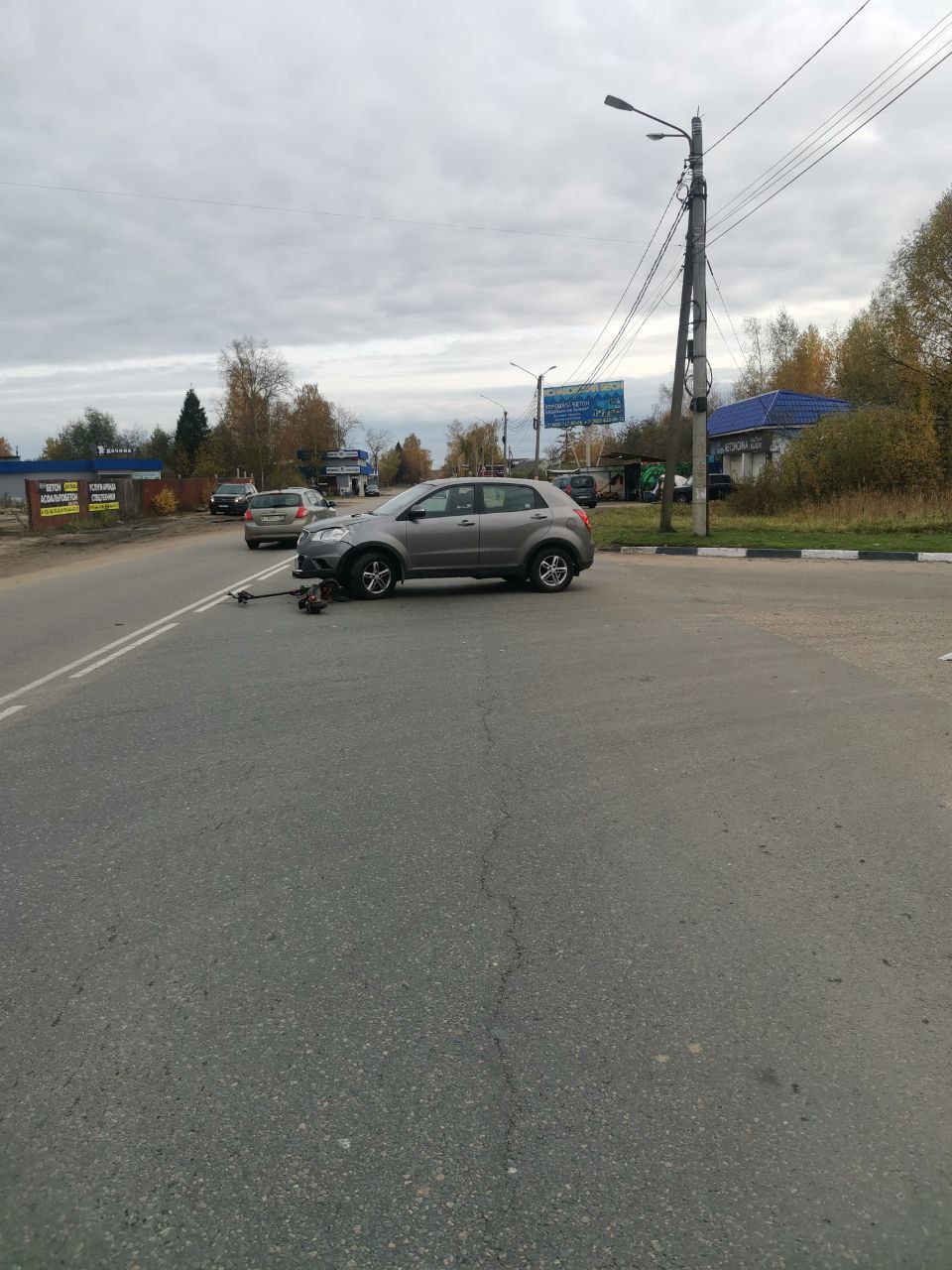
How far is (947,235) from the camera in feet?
95.5

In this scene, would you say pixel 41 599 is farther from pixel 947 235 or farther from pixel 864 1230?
pixel 947 235

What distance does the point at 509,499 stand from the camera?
13.2 m

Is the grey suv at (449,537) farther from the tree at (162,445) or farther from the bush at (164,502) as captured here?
the tree at (162,445)

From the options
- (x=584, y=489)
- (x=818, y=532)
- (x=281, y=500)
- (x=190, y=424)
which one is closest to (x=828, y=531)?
(x=818, y=532)

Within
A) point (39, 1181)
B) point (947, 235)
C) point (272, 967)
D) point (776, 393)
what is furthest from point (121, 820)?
point (776, 393)

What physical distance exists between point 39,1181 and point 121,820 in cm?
256

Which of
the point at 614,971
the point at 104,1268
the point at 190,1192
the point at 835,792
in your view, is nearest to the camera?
the point at 104,1268

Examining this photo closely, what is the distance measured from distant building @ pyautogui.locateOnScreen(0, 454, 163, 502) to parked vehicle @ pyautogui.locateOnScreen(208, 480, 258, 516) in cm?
2018

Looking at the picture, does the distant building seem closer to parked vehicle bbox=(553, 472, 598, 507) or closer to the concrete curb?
parked vehicle bbox=(553, 472, 598, 507)

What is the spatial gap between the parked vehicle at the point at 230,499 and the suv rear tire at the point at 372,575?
36548 mm

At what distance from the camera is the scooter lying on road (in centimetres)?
1189

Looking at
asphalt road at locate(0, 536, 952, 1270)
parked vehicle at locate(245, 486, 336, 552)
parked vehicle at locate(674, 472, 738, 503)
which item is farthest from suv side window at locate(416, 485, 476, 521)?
parked vehicle at locate(674, 472, 738, 503)

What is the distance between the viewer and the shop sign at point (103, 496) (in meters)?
38.2

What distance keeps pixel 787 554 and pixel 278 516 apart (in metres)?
12.5
